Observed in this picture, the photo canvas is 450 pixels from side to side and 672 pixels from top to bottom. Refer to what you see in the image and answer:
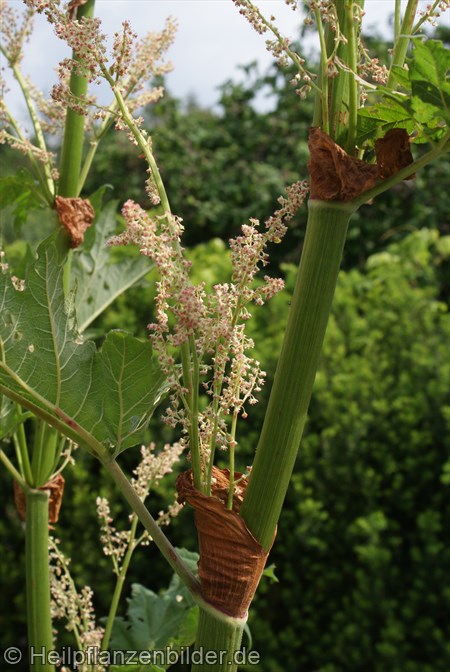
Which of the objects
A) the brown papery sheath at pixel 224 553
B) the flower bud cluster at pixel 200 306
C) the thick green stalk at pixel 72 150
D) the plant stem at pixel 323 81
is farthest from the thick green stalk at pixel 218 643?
the thick green stalk at pixel 72 150

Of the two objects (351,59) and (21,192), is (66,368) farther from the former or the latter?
(21,192)

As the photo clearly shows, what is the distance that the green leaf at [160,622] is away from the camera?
1460 mm

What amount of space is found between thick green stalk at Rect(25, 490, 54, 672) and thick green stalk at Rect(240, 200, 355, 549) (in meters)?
0.58

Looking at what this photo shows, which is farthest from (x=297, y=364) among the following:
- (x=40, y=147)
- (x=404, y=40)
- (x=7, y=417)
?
(x=40, y=147)

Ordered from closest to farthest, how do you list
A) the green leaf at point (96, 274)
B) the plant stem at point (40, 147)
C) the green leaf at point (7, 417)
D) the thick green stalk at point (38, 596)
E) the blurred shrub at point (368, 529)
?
the green leaf at point (7, 417)
the thick green stalk at point (38, 596)
the plant stem at point (40, 147)
the green leaf at point (96, 274)
the blurred shrub at point (368, 529)

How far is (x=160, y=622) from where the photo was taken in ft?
5.08

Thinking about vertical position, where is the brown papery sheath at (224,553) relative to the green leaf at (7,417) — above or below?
below

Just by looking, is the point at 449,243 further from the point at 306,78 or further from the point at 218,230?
the point at 306,78

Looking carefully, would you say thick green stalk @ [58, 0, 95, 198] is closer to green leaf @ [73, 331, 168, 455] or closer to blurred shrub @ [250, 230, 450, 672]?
green leaf @ [73, 331, 168, 455]

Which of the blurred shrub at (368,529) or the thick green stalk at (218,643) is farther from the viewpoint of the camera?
the blurred shrub at (368,529)

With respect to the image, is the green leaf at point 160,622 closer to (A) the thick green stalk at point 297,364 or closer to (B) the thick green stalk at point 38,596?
(B) the thick green stalk at point 38,596

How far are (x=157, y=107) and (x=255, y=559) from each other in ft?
31.4

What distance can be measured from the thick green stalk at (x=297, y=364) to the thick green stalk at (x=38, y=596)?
1.91 feet

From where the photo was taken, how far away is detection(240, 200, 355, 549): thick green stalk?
0.88 metres
